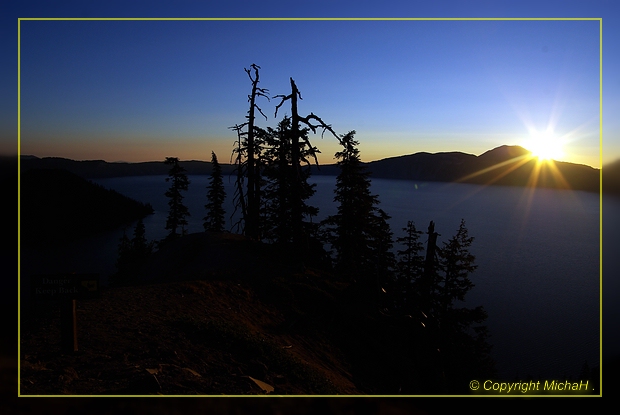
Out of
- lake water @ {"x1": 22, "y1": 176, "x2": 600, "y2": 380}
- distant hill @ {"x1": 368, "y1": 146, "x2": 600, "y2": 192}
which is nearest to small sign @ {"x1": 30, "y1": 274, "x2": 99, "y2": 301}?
lake water @ {"x1": 22, "y1": 176, "x2": 600, "y2": 380}

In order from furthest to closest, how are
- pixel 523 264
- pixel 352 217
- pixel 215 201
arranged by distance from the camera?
pixel 215 201 → pixel 523 264 → pixel 352 217

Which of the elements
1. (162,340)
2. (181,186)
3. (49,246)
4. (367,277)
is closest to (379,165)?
(181,186)

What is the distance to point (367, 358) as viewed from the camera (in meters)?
10.0

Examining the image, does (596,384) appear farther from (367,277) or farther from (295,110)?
(295,110)

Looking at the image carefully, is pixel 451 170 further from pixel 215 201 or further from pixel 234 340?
pixel 234 340

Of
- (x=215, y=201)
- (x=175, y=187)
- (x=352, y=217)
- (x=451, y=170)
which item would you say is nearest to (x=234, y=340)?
(x=352, y=217)

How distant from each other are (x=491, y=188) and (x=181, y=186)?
75.3m

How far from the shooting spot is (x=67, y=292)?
19.7ft

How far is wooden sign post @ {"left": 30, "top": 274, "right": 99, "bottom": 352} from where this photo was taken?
594 cm

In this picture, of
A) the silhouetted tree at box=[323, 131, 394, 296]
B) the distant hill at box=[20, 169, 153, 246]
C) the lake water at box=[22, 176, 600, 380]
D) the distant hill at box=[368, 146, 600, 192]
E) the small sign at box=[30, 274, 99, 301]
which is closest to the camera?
the small sign at box=[30, 274, 99, 301]

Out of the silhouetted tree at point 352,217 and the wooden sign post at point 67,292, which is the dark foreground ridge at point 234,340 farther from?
the silhouetted tree at point 352,217

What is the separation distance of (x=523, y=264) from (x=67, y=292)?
31.5m

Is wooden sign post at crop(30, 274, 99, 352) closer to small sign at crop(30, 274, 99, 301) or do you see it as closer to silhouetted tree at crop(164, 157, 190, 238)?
small sign at crop(30, 274, 99, 301)

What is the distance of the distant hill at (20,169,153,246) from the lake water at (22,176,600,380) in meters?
1.36
